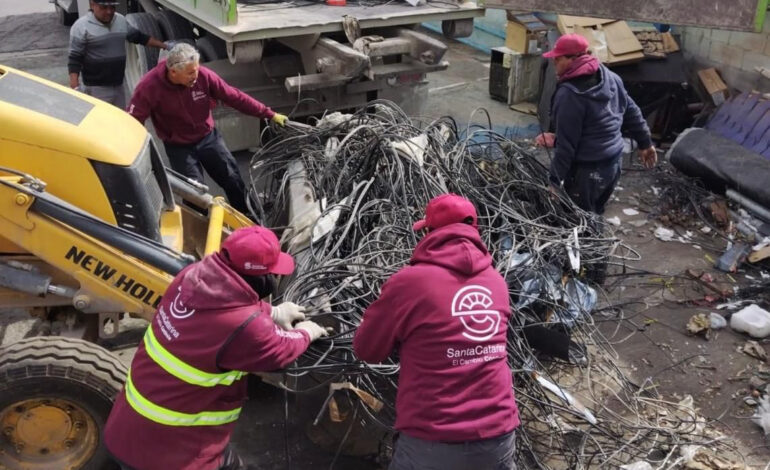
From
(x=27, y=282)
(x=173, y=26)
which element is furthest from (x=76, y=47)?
(x=27, y=282)

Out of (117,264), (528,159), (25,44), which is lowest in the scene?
(25,44)

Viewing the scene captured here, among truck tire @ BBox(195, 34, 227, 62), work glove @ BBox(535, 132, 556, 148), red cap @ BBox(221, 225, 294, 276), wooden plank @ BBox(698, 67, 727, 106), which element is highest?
red cap @ BBox(221, 225, 294, 276)

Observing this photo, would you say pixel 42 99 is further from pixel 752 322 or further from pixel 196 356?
pixel 752 322

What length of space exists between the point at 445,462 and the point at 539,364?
1521 millimetres

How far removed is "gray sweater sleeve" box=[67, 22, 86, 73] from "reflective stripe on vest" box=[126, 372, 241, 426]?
4359 millimetres

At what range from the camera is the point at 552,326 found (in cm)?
423

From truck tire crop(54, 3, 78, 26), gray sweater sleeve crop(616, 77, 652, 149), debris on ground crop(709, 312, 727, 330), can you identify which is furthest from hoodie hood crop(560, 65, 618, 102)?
truck tire crop(54, 3, 78, 26)

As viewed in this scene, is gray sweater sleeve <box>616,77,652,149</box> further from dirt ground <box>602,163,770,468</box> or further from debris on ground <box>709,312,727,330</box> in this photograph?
debris on ground <box>709,312,727,330</box>

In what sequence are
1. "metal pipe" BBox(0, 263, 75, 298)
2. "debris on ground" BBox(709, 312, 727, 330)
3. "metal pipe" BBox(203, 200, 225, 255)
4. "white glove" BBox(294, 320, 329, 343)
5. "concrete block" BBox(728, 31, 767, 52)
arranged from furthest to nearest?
"concrete block" BBox(728, 31, 767, 52) < "debris on ground" BBox(709, 312, 727, 330) < "metal pipe" BBox(203, 200, 225, 255) < "metal pipe" BBox(0, 263, 75, 298) < "white glove" BBox(294, 320, 329, 343)

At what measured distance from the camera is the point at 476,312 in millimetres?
2709

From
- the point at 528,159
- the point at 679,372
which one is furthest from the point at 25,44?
the point at 679,372

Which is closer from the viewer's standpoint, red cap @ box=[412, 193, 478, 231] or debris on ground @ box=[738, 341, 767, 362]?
red cap @ box=[412, 193, 478, 231]

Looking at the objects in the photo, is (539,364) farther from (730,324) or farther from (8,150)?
(8,150)

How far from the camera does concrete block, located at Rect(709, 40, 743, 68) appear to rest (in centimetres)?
793
